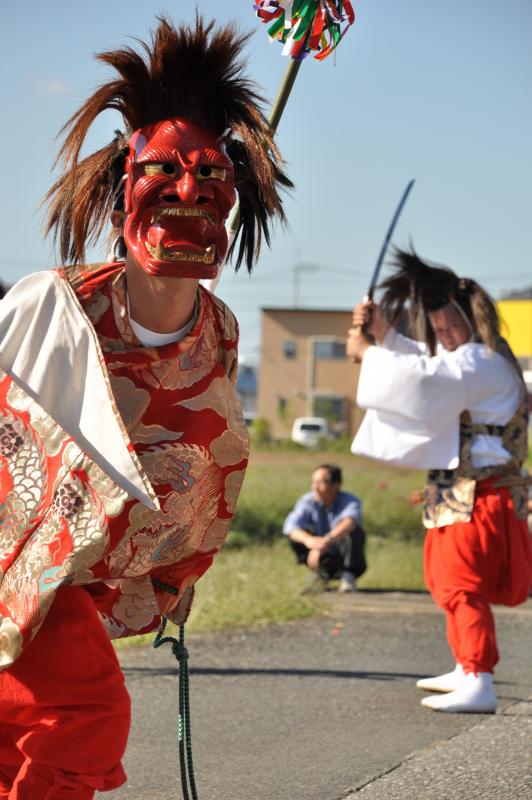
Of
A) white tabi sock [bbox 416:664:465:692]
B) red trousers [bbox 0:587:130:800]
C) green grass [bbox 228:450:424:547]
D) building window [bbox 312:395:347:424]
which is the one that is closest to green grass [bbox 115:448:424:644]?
green grass [bbox 228:450:424:547]

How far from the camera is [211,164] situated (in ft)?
9.89

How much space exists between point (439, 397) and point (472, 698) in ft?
4.18

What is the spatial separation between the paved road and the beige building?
50.1 metres

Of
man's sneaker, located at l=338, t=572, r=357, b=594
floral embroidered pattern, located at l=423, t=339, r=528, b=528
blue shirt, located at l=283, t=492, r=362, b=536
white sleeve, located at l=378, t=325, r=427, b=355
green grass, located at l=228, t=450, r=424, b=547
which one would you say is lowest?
green grass, located at l=228, t=450, r=424, b=547

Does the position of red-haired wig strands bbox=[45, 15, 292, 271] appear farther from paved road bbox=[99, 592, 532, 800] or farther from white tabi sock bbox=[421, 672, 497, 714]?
white tabi sock bbox=[421, 672, 497, 714]

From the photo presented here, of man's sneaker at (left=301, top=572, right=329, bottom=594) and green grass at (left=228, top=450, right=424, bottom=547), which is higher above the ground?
man's sneaker at (left=301, top=572, right=329, bottom=594)

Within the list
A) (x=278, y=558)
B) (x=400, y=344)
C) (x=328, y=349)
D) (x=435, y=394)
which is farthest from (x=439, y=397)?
(x=328, y=349)

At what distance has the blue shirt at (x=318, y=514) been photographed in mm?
8703

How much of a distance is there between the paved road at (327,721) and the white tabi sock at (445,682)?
0.24 feet

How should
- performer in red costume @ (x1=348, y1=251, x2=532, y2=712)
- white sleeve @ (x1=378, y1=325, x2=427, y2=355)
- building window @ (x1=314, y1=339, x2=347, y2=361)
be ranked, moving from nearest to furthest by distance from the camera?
1. performer in red costume @ (x1=348, y1=251, x2=532, y2=712)
2. white sleeve @ (x1=378, y1=325, x2=427, y2=355)
3. building window @ (x1=314, y1=339, x2=347, y2=361)

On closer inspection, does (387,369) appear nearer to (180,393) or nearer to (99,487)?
(180,393)

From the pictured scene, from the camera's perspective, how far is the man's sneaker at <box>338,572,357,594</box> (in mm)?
8352

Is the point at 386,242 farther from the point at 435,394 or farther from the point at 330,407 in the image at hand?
the point at 330,407

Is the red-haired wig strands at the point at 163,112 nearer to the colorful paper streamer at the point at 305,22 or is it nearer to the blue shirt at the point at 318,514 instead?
the colorful paper streamer at the point at 305,22
